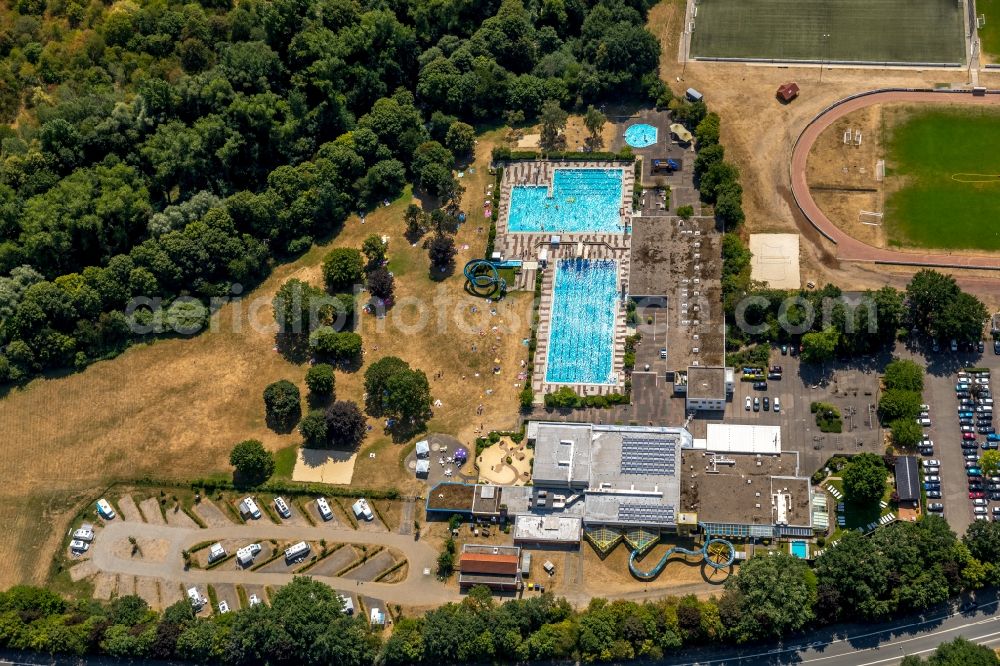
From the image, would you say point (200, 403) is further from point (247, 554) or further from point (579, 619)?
point (579, 619)

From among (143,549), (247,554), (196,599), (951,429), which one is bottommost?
(196,599)

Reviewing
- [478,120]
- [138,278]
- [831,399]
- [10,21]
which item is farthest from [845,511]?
[10,21]

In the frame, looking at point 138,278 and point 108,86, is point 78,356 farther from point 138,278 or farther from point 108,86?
point 108,86

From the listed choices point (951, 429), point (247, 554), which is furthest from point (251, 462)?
point (951, 429)

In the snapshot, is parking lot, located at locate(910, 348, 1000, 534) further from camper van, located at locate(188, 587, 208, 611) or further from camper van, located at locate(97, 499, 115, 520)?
camper van, located at locate(97, 499, 115, 520)

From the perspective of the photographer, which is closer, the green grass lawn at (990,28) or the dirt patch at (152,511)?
the dirt patch at (152,511)

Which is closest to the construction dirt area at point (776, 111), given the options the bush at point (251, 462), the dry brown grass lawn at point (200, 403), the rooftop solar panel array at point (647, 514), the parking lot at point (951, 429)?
the parking lot at point (951, 429)

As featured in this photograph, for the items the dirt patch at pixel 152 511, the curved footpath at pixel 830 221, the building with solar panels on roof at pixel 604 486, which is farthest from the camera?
the curved footpath at pixel 830 221

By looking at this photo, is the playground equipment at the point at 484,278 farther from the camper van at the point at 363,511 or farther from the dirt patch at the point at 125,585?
the dirt patch at the point at 125,585
